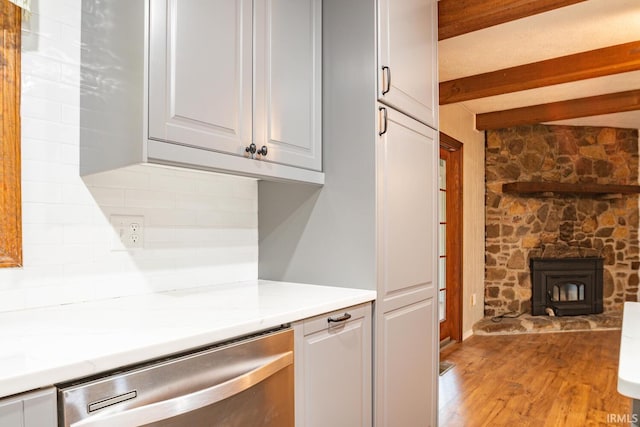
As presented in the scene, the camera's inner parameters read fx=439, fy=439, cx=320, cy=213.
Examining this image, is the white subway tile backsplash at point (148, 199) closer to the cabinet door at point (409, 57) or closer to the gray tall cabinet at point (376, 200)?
the gray tall cabinet at point (376, 200)

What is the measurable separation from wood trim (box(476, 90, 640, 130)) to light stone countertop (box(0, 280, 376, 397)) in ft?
12.8

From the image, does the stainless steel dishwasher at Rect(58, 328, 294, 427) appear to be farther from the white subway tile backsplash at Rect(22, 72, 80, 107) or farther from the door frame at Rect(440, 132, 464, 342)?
the door frame at Rect(440, 132, 464, 342)

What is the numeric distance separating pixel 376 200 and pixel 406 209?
A: 26 cm

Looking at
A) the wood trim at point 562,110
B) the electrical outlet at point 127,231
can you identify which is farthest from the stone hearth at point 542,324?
the electrical outlet at point 127,231

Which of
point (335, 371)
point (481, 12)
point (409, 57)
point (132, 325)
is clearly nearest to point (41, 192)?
point (132, 325)

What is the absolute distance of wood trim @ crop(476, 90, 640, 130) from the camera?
4250 mm

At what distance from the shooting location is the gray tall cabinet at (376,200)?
5.68ft

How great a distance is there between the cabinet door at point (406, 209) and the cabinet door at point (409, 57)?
3.0 inches

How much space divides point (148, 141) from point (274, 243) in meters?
0.90

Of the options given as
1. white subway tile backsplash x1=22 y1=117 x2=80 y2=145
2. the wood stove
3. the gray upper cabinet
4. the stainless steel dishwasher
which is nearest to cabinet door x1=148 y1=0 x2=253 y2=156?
the gray upper cabinet

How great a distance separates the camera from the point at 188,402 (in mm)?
975

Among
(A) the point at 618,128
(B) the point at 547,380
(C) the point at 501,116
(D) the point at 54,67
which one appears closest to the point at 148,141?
(D) the point at 54,67

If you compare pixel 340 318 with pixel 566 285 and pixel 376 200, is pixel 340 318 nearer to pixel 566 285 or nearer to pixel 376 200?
pixel 376 200

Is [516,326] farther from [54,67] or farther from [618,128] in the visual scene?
[54,67]
